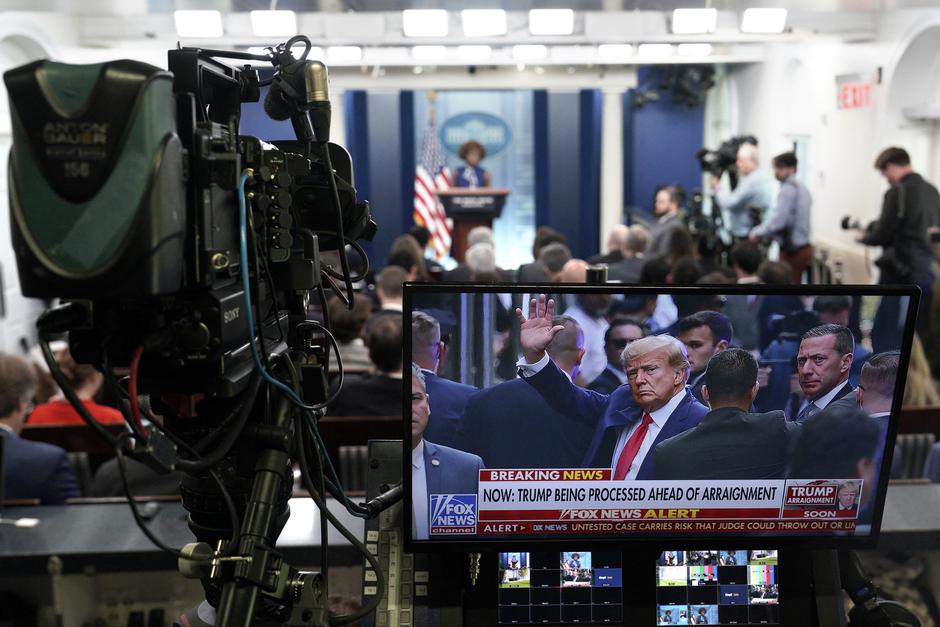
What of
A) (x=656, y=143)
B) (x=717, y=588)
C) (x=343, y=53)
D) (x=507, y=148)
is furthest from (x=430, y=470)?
(x=656, y=143)

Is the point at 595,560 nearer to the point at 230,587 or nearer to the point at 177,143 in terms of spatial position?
the point at 230,587

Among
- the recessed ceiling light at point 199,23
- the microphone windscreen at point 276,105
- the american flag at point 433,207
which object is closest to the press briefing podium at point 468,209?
the american flag at point 433,207

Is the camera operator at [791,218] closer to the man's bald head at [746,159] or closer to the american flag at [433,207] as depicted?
the man's bald head at [746,159]

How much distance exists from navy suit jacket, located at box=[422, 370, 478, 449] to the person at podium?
11285 mm

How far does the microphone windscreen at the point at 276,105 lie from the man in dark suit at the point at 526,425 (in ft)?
1.55

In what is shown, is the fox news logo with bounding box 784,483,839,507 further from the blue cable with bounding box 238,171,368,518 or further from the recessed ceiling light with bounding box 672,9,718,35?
the recessed ceiling light with bounding box 672,9,718,35

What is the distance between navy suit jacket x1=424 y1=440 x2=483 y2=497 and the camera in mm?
1371

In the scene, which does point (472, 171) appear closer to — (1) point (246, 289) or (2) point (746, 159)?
(2) point (746, 159)

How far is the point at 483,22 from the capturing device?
7.41 meters

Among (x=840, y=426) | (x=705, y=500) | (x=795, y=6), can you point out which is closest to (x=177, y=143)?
(x=705, y=500)

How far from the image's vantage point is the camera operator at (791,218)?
8.34 metres

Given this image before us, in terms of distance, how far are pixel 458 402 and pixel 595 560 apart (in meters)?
0.32

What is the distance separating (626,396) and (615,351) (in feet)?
0.20

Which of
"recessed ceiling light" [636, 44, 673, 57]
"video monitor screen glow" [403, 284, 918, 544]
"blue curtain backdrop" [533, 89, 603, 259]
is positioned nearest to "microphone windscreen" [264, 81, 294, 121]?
"video monitor screen glow" [403, 284, 918, 544]
